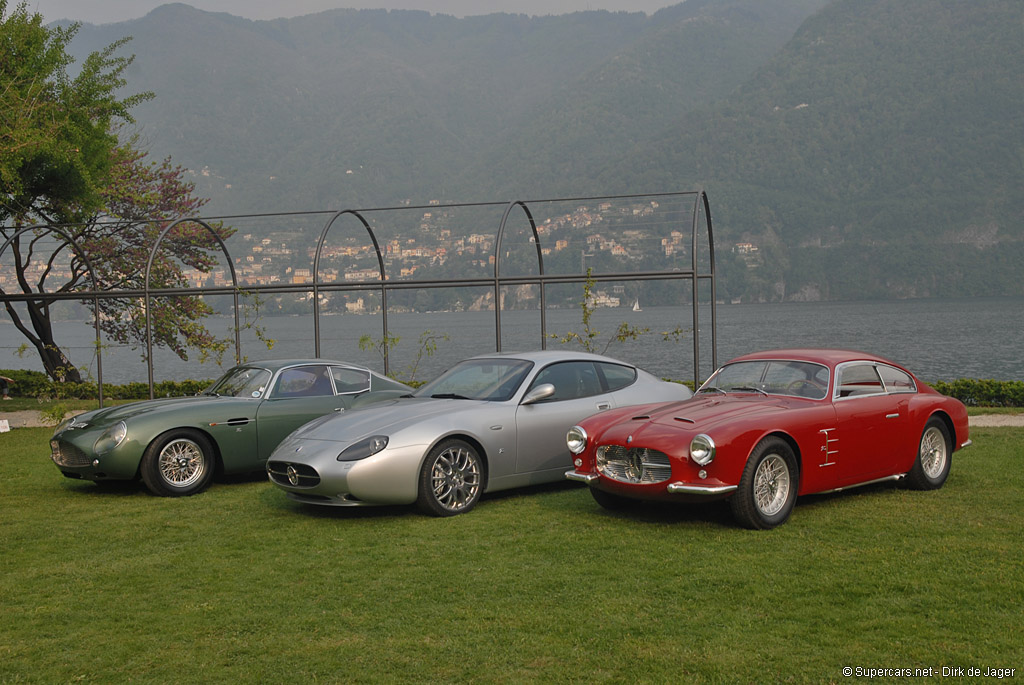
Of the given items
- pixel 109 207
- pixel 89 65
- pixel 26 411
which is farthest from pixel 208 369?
pixel 89 65

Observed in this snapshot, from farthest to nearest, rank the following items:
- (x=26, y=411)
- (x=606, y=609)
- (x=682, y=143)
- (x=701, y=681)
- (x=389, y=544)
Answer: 1. (x=682, y=143)
2. (x=26, y=411)
3. (x=389, y=544)
4. (x=606, y=609)
5. (x=701, y=681)

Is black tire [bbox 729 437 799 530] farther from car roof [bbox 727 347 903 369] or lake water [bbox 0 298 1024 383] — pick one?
lake water [bbox 0 298 1024 383]

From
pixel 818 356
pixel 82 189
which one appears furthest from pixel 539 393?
pixel 82 189

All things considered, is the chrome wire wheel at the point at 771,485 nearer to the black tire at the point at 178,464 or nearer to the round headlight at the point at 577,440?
the round headlight at the point at 577,440

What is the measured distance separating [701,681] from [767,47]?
16096cm

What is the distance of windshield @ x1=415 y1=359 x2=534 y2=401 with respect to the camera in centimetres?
859

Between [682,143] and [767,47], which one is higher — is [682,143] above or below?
below

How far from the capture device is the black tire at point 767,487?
6.74 metres

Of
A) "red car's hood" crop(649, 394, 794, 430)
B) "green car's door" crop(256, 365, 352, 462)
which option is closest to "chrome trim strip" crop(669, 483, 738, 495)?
"red car's hood" crop(649, 394, 794, 430)

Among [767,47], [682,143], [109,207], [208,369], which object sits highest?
[767,47]

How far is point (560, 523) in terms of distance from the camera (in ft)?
24.1

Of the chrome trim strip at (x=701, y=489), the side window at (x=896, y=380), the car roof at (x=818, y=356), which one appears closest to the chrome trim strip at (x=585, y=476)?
the chrome trim strip at (x=701, y=489)

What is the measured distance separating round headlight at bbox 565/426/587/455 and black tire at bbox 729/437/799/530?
128 cm

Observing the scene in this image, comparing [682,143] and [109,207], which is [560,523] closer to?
[109,207]
